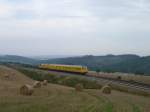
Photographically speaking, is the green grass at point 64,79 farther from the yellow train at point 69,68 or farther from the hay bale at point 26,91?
the hay bale at point 26,91

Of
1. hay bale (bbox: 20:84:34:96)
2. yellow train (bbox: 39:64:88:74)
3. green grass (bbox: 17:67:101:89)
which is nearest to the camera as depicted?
hay bale (bbox: 20:84:34:96)

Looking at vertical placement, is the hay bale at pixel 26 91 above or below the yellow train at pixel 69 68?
below

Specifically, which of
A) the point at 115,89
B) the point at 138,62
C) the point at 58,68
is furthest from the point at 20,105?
the point at 138,62

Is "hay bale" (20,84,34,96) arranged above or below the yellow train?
below

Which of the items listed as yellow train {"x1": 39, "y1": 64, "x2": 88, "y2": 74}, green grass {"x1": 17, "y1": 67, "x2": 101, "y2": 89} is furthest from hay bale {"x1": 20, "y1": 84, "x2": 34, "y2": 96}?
A: yellow train {"x1": 39, "y1": 64, "x2": 88, "y2": 74}

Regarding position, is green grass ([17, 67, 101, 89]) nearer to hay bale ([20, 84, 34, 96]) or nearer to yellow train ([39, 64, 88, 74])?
yellow train ([39, 64, 88, 74])

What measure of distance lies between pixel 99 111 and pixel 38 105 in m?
4.29

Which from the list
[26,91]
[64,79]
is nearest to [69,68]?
[64,79]

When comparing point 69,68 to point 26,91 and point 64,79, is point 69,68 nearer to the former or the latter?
point 64,79

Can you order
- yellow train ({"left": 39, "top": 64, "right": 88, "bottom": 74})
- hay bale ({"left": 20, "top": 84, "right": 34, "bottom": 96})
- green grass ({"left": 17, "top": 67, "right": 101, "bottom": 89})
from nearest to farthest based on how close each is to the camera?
hay bale ({"left": 20, "top": 84, "right": 34, "bottom": 96}) < green grass ({"left": 17, "top": 67, "right": 101, "bottom": 89}) < yellow train ({"left": 39, "top": 64, "right": 88, "bottom": 74})

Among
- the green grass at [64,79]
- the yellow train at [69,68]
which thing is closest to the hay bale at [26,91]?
the green grass at [64,79]

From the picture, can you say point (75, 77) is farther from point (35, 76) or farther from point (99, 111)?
point (99, 111)

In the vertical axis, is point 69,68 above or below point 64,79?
above

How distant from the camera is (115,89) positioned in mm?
45625
